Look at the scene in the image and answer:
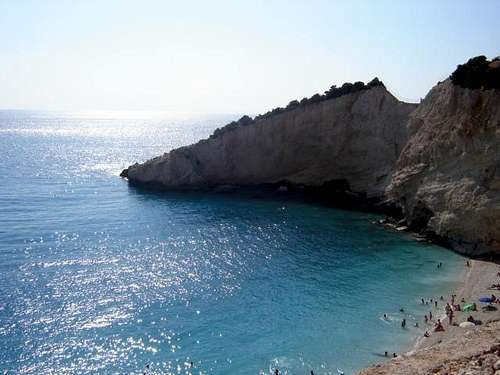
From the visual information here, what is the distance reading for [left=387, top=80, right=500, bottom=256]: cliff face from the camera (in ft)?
155

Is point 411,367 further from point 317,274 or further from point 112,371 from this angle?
point 317,274

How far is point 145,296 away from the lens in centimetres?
3862

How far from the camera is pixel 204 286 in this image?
40969mm

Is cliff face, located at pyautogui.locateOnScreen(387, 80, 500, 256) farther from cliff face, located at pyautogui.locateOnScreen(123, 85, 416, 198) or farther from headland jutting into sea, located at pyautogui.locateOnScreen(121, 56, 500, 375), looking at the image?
cliff face, located at pyautogui.locateOnScreen(123, 85, 416, 198)

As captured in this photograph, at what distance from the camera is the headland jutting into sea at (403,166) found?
35.1m

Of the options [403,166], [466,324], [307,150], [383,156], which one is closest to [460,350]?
[466,324]

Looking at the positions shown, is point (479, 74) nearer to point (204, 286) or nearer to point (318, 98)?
point (318, 98)

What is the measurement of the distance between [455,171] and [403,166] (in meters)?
9.29

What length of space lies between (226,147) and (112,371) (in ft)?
172

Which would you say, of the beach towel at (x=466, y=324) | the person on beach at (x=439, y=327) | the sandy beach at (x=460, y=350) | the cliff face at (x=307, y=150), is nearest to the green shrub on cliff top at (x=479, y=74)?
the cliff face at (x=307, y=150)

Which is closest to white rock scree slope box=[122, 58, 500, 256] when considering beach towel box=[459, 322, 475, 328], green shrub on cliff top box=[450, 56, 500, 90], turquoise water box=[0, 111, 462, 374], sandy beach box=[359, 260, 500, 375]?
green shrub on cliff top box=[450, 56, 500, 90]

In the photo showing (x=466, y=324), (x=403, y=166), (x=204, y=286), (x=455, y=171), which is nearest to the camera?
(x=466, y=324)

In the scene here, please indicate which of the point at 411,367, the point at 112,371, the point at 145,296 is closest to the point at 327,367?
the point at 411,367

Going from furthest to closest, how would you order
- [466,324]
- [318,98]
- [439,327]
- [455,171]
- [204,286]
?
[318,98] < [455,171] < [204,286] < [466,324] < [439,327]
